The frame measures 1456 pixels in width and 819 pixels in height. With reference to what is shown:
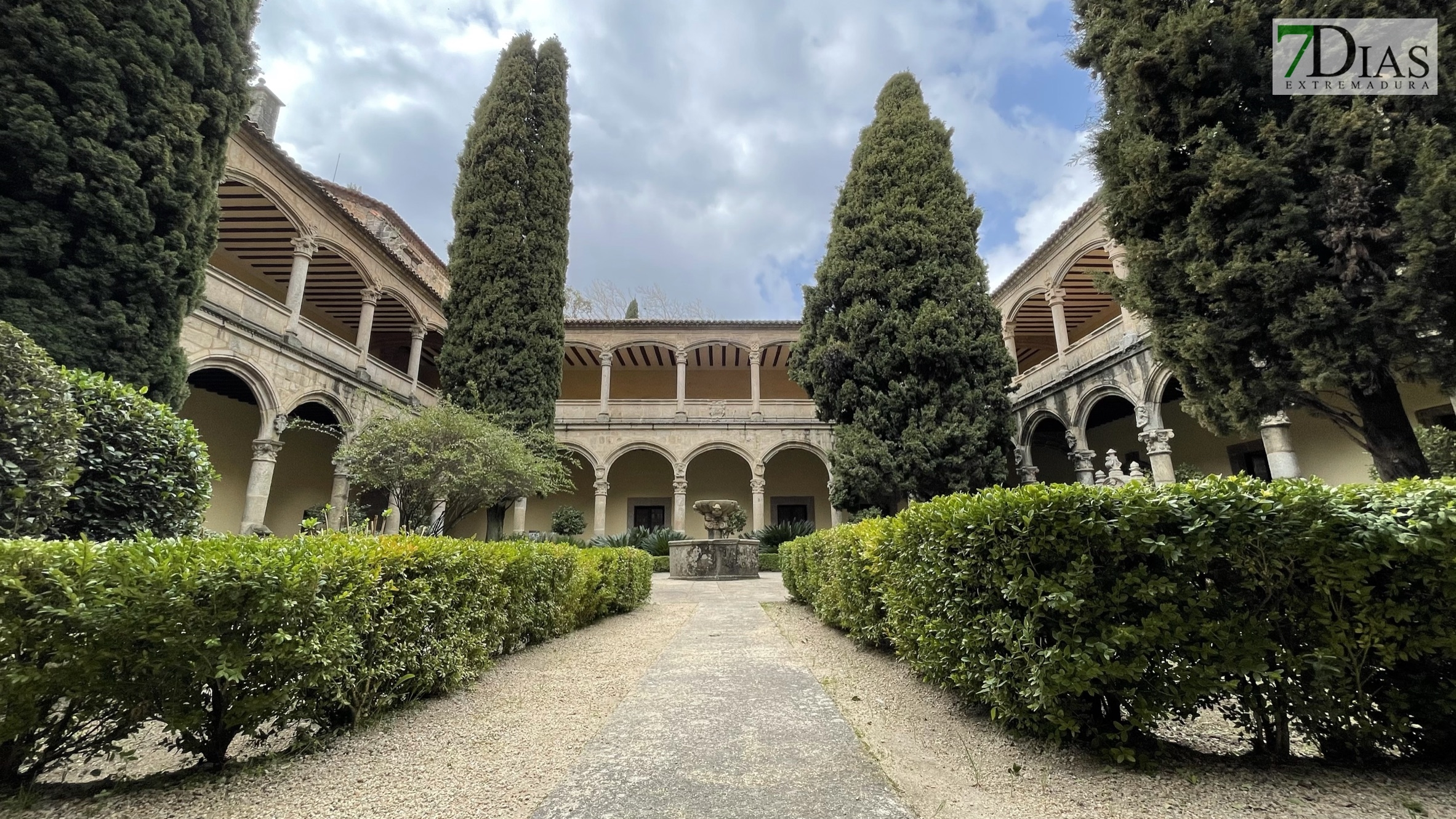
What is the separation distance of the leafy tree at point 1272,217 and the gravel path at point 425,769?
278 inches

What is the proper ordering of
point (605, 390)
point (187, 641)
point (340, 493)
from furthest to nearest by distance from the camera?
point (605, 390) < point (340, 493) < point (187, 641)

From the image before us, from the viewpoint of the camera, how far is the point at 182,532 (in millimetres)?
4219

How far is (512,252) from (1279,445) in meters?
16.4

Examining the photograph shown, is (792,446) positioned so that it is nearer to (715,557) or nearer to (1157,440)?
(715,557)

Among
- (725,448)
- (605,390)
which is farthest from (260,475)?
(725,448)

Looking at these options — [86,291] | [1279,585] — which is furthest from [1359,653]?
[86,291]

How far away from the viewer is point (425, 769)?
2291 millimetres

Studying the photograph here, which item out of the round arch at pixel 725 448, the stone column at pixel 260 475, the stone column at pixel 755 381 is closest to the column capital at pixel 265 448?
the stone column at pixel 260 475

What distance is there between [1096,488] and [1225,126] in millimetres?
6109

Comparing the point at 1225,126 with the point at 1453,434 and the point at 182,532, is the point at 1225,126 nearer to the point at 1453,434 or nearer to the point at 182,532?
the point at 1453,434

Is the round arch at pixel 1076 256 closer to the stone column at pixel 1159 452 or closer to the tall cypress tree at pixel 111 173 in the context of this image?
the stone column at pixel 1159 452

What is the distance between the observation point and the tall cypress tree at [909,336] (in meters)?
11.8

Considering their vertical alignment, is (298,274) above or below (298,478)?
above

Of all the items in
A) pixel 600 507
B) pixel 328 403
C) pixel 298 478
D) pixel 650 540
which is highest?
pixel 328 403
